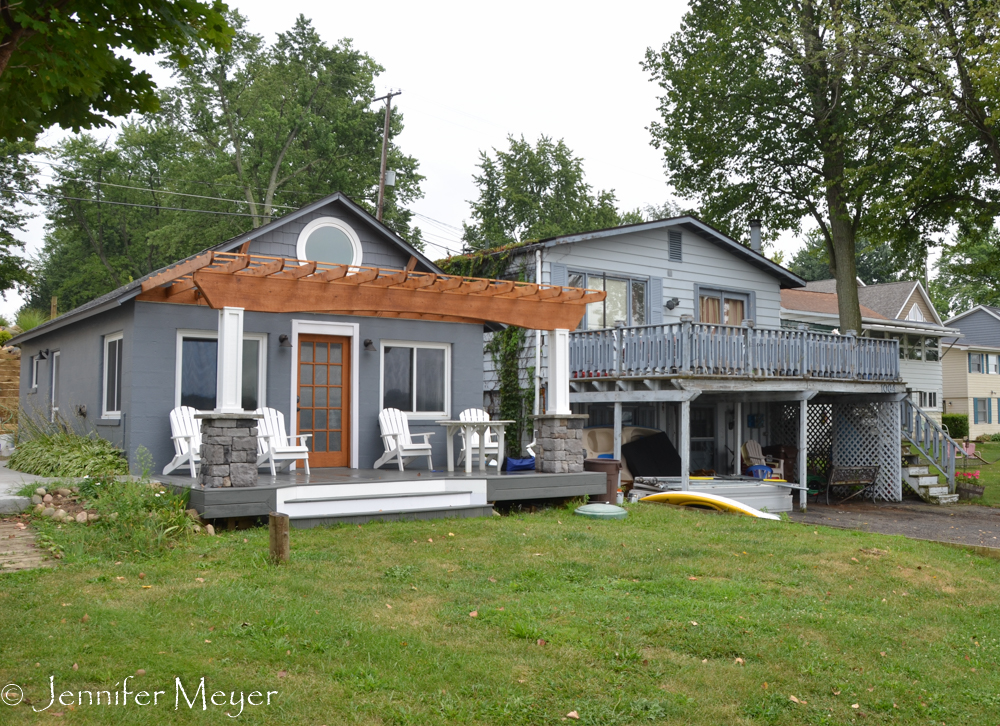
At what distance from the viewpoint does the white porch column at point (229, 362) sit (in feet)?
28.3

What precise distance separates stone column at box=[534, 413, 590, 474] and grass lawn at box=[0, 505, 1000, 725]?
3.04 m

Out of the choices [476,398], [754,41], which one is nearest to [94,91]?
[476,398]

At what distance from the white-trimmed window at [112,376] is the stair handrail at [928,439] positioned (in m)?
14.8

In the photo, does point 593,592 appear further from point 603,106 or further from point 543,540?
point 603,106

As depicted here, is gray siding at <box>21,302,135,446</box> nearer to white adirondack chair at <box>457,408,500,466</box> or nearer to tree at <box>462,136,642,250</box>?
white adirondack chair at <box>457,408,500,466</box>

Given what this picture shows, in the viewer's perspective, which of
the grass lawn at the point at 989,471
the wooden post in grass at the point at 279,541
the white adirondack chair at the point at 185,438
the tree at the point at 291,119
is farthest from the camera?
the tree at the point at 291,119

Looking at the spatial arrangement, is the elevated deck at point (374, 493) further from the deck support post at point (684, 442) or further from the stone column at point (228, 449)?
the deck support post at point (684, 442)

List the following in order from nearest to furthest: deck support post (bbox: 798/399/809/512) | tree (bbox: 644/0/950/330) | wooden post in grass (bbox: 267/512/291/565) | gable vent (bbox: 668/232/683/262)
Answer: wooden post in grass (bbox: 267/512/291/565) → deck support post (bbox: 798/399/809/512) → gable vent (bbox: 668/232/683/262) → tree (bbox: 644/0/950/330)

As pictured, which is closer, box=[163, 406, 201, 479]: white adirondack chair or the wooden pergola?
the wooden pergola

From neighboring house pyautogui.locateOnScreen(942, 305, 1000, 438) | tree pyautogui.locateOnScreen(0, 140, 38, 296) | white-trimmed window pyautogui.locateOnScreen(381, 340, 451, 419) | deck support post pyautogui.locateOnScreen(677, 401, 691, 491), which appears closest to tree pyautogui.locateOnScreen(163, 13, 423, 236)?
tree pyautogui.locateOnScreen(0, 140, 38, 296)

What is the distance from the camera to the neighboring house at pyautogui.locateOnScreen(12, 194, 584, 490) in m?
9.48

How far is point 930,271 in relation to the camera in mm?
55500

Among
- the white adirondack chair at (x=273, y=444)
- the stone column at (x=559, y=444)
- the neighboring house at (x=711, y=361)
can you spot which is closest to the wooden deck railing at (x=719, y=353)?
the neighboring house at (x=711, y=361)

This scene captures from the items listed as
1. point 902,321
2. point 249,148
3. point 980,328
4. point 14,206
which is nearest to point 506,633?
point 902,321
